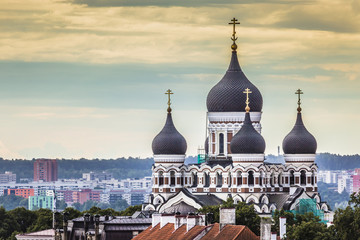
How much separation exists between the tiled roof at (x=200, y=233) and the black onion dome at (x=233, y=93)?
3824 cm

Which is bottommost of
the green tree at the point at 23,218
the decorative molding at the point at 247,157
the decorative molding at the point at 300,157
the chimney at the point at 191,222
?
the chimney at the point at 191,222

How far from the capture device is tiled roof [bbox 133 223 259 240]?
64.8m

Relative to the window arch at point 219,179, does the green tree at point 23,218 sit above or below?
below

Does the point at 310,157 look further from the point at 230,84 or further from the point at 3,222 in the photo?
the point at 3,222

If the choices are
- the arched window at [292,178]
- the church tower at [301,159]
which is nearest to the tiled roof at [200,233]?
the church tower at [301,159]

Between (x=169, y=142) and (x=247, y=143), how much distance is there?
682cm

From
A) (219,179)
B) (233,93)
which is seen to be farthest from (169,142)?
(233,93)

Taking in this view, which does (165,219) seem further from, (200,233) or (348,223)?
(348,223)

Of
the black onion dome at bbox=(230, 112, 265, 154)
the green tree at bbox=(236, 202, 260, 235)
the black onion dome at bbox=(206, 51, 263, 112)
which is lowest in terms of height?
the green tree at bbox=(236, 202, 260, 235)

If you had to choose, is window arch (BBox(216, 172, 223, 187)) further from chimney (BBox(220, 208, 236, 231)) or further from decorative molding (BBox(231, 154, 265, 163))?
chimney (BBox(220, 208, 236, 231))

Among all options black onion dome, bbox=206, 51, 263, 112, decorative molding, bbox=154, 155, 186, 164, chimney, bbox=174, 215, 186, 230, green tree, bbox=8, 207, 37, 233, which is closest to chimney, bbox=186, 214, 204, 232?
chimney, bbox=174, 215, 186, 230

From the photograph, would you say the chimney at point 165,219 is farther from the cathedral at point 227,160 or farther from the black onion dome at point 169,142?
the black onion dome at point 169,142

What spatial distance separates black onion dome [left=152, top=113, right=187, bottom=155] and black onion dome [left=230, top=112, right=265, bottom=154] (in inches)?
201

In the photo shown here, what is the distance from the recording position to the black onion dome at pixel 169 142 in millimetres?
112938
